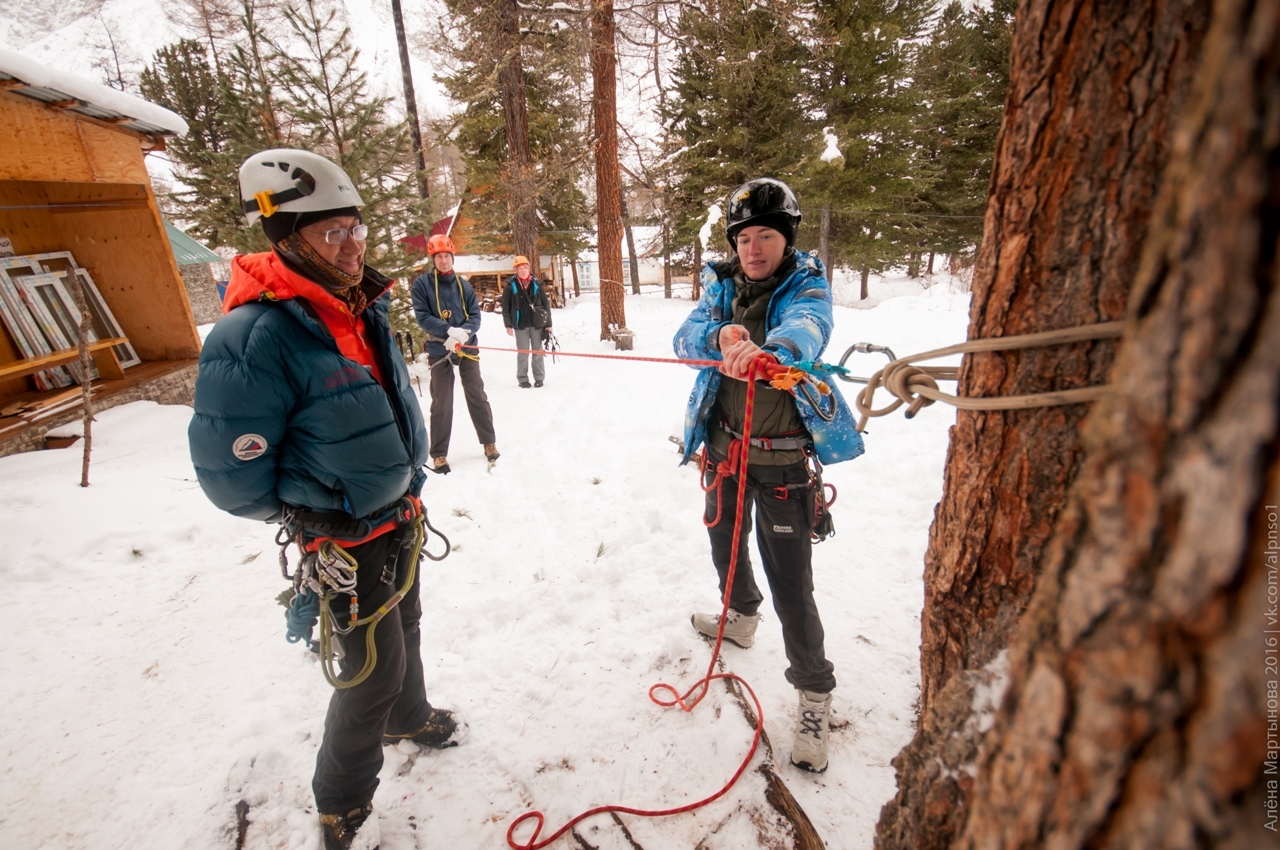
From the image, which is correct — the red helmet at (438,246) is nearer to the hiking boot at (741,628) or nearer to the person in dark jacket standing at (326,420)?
the person in dark jacket standing at (326,420)

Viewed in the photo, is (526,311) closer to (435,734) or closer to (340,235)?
(340,235)

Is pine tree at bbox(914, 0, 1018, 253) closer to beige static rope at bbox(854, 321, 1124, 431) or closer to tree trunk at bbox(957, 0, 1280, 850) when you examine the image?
beige static rope at bbox(854, 321, 1124, 431)

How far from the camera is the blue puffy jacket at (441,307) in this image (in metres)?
5.34

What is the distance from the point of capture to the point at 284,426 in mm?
1605

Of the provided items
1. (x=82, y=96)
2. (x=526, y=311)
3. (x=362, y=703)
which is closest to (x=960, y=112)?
(x=526, y=311)

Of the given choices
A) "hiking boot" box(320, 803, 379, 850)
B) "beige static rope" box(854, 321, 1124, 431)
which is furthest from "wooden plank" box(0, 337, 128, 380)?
"beige static rope" box(854, 321, 1124, 431)

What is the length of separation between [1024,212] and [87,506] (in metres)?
5.75

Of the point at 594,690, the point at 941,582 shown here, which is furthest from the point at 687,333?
the point at 594,690

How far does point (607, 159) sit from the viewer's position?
9.75 m

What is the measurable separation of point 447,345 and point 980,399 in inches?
202

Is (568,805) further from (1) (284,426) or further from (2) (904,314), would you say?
(2) (904,314)

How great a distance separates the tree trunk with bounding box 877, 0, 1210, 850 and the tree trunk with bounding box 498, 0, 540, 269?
1022 centimetres

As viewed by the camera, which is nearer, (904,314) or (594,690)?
(594,690)

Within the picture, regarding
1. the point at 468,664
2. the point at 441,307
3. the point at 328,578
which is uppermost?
the point at 441,307
